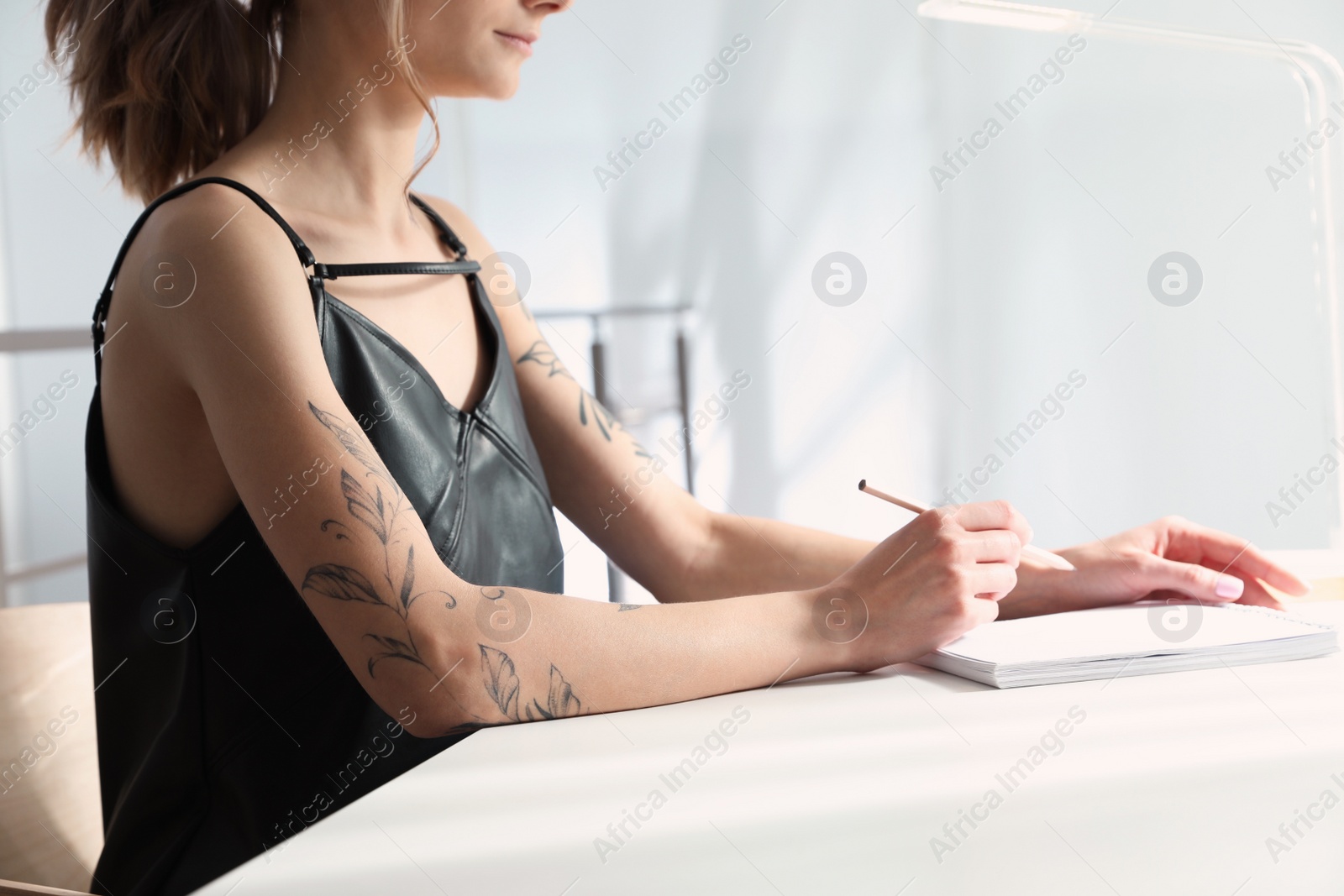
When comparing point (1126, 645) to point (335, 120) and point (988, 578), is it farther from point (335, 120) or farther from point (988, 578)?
point (335, 120)

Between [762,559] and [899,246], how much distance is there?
4.00 metres

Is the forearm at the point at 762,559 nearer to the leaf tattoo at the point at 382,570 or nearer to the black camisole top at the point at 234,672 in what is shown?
the black camisole top at the point at 234,672

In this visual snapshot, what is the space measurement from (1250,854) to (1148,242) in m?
4.30

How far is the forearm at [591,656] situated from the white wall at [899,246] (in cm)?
327

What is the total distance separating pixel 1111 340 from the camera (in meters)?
4.29

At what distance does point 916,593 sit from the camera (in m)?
0.70

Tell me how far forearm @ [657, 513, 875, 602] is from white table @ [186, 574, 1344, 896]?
1.55 feet

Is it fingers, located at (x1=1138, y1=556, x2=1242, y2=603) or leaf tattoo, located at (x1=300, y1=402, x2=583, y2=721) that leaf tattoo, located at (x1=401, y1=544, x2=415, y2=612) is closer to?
leaf tattoo, located at (x1=300, y1=402, x2=583, y2=721)

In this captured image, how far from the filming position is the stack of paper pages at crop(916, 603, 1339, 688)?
67 centimetres

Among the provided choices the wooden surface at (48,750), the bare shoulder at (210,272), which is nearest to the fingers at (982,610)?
the bare shoulder at (210,272)

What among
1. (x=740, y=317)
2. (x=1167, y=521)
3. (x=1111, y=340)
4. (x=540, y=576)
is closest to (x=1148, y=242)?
(x=1111, y=340)

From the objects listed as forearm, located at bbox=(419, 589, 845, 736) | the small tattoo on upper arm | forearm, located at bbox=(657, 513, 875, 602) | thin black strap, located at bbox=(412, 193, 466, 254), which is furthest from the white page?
thin black strap, located at bbox=(412, 193, 466, 254)

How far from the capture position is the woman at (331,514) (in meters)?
0.64

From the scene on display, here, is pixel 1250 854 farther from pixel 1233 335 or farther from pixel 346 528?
pixel 1233 335
